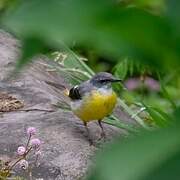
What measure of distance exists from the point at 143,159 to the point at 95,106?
4.26 metres

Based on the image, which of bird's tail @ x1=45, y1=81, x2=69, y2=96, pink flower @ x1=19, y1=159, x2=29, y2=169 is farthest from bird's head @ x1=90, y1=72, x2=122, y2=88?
pink flower @ x1=19, y1=159, x2=29, y2=169

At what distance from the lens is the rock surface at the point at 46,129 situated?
3.70 meters

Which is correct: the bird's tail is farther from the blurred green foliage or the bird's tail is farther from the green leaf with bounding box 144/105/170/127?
the blurred green foliage

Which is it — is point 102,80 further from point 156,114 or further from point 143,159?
point 143,159

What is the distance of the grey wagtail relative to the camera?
455 centimetres

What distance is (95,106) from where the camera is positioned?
4.71 m

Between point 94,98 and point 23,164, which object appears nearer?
point 23,164

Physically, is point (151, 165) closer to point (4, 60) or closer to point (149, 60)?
point (149, 60)

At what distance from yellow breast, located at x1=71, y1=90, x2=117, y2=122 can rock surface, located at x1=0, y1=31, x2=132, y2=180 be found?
10cm

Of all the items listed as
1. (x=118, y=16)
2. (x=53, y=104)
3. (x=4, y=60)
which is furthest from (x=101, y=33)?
(x=4, y=60)

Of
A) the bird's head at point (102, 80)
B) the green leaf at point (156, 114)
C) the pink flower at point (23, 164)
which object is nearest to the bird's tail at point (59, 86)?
the bird's head at point (102, 80)

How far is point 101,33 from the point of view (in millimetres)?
465

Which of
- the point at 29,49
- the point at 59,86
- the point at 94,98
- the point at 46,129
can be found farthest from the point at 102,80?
the point at 29,49

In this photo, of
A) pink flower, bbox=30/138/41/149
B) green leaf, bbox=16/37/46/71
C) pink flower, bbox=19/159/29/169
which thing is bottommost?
pink flower, bbox=19/159/29/169
